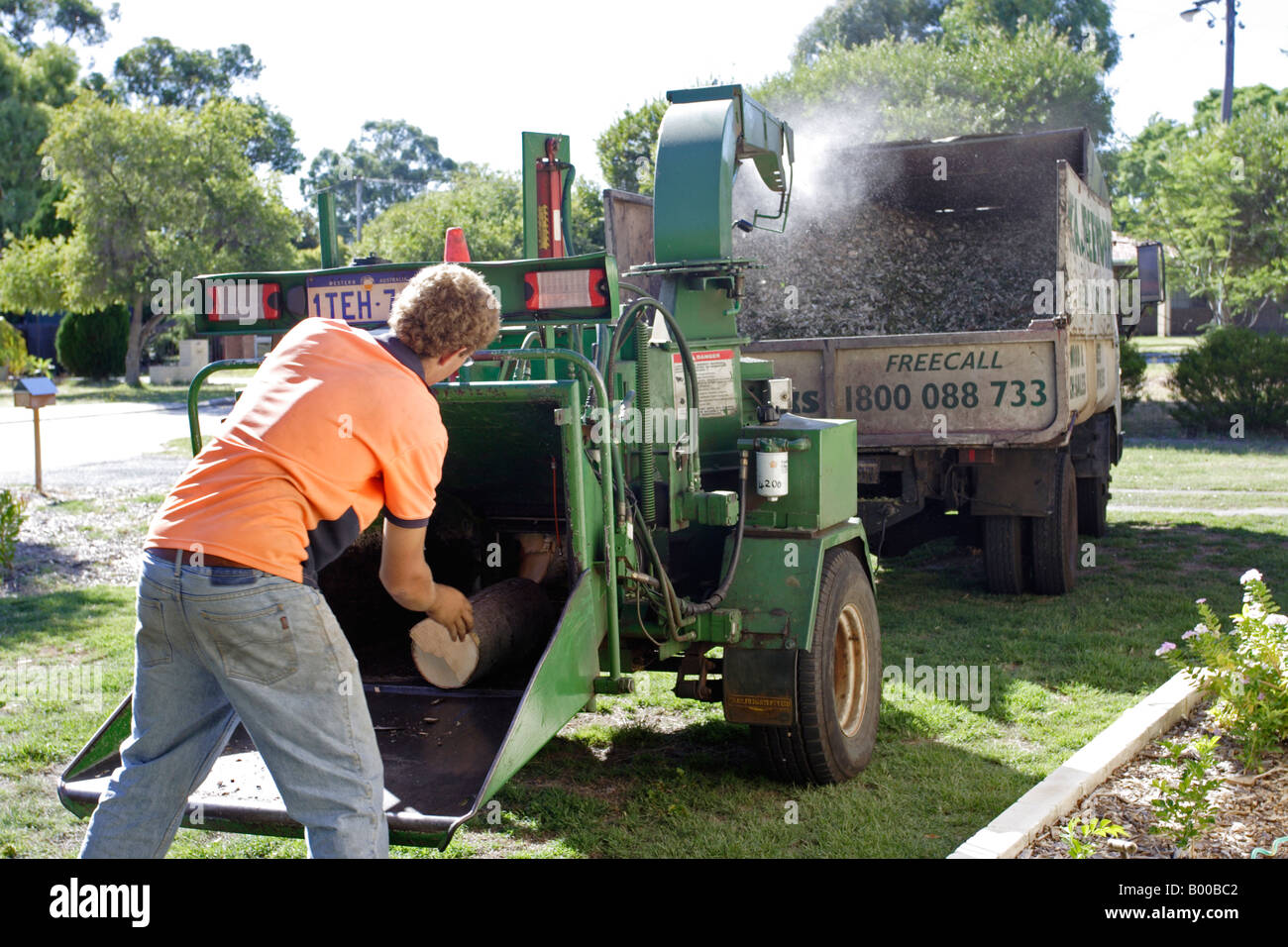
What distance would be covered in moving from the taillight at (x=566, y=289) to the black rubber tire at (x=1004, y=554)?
499 centimetres

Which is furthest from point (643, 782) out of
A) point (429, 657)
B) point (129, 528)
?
point (129, 528)

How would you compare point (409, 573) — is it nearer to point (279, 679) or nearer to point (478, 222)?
point (279, 679)

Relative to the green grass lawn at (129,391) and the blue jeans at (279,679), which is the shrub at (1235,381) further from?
the green grass lawn at (129,391)

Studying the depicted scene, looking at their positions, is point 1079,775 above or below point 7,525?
below

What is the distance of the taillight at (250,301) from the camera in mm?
4305

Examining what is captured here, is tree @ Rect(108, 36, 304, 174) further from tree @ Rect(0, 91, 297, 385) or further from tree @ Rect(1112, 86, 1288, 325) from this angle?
tree @ Rect(1112, 86, 1288, 325)

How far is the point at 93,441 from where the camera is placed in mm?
19125

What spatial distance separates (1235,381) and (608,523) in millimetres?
16790

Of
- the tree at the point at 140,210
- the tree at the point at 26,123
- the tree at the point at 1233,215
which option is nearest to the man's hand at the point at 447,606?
the tree at the point at 1233,215

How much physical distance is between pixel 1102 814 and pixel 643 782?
1745mm

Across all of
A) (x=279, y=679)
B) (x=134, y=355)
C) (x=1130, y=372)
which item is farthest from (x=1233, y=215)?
(x=134, y=355)

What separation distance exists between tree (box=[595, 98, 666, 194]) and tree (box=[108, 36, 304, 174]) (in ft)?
106

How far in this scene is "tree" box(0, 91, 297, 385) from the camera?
31.0 metres
